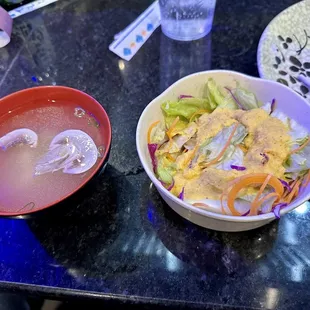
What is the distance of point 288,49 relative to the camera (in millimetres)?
889

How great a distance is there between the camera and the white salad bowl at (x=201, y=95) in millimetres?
554

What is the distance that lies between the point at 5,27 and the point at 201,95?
0.57 m

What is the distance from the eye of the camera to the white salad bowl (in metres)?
0.55

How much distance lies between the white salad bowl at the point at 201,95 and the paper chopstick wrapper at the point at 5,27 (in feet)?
1.77

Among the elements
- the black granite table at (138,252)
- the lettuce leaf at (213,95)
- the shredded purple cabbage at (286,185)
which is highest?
the lettuce leaf at (213,95)

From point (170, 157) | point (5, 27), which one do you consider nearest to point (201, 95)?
point (170, 157)

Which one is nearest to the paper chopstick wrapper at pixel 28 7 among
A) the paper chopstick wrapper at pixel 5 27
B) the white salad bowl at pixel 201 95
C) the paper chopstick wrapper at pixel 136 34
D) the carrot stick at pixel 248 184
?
the paper chopstick wrapper at pixel 5 27

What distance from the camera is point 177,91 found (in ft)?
2.35

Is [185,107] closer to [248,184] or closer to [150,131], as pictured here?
[150,131]

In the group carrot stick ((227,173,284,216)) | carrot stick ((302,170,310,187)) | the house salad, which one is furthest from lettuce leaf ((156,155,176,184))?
carrot stick ((302,170,310,187))

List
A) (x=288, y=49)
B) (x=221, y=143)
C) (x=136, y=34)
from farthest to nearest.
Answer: (x=136, y=34) → (x=288, y=49) → (x=221, y=143)

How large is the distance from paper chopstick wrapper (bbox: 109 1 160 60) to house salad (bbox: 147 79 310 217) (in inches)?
12.1

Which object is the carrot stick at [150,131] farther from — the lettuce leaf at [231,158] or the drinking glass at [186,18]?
the drinking glass at [186,18]

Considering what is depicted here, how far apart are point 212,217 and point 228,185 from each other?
64 mm
